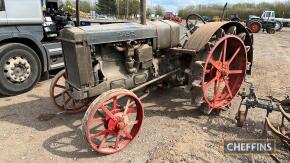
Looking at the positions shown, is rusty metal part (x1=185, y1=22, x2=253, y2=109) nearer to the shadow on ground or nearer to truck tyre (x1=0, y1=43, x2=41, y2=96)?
the shadow on ground

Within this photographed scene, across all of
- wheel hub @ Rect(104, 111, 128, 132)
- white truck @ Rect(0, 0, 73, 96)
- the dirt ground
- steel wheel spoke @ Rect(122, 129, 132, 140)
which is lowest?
the dirt ground

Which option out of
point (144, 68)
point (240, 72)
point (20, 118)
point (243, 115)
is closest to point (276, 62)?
point (240, 72)

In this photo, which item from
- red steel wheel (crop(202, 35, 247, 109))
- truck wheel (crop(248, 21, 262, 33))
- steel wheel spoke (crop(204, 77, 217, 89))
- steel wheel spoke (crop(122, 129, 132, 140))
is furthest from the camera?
truck wheel (crop(248, 21, 262, 33))

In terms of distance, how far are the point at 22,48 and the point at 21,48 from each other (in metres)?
0.02

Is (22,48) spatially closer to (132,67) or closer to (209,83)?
(132,67)

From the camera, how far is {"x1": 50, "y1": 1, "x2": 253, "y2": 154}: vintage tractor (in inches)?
138

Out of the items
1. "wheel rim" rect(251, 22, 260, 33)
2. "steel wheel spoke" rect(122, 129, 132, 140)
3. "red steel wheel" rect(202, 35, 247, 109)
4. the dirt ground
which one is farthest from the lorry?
"steel wheel spoke" rect(122, 129, 132, 140)

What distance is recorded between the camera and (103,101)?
10.7ft

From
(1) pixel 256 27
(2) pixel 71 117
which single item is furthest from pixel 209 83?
(1) pixel 256 27

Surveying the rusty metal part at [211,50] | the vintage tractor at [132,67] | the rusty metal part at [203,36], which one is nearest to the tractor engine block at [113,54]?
the vintage tractor at [132,67]

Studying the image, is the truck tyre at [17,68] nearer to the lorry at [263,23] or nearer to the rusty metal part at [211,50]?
the rusty metal part at [211,50]

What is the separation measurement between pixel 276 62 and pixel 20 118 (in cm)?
772

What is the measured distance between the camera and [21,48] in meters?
5.55

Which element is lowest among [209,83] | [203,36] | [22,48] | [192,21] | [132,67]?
[209,83]
